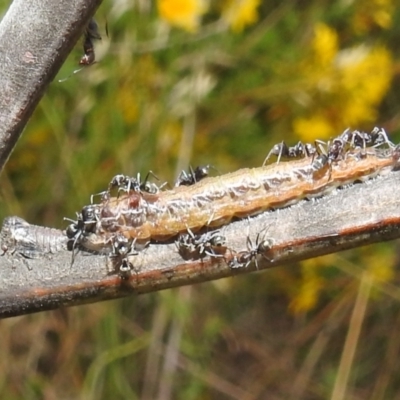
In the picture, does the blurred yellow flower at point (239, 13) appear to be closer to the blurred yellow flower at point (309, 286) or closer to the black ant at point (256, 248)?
the blurred yellow flower at point (309, 286)

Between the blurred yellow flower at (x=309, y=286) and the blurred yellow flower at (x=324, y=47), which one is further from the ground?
the blurred yellow flower at (x=324, y=47)

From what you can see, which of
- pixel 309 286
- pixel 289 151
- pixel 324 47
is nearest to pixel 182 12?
pixel 324 47

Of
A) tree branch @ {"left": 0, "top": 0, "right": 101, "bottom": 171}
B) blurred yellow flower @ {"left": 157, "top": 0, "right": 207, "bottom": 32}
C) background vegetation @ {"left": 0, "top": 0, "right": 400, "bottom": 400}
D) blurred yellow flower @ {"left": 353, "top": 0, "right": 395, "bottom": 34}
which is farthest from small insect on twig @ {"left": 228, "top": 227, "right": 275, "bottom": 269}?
blurred yellow flower @ {"left": 353, "top": 0, "right": 395, "bottom": 34}

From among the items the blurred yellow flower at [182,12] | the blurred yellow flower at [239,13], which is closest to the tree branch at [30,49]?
the blurred yellow flower at [182,12]

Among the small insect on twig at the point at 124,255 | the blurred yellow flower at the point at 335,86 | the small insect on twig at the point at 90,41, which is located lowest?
the small insect on twig at the point at 124,255

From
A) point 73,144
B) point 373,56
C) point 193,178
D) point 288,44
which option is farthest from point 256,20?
point 193,178

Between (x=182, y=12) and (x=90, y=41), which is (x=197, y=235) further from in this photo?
(x=182, y=12)

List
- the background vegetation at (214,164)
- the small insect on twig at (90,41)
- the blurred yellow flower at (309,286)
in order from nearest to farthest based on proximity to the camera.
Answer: the small insect on twig at (90,41), the background vegetation at (214,164), the blurred yellow flower at (309,286)

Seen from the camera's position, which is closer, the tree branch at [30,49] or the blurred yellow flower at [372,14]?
the tree branch at [30,49]

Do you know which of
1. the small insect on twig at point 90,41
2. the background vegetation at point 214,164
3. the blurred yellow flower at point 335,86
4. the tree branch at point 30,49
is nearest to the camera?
the tree branch at point 30,49
